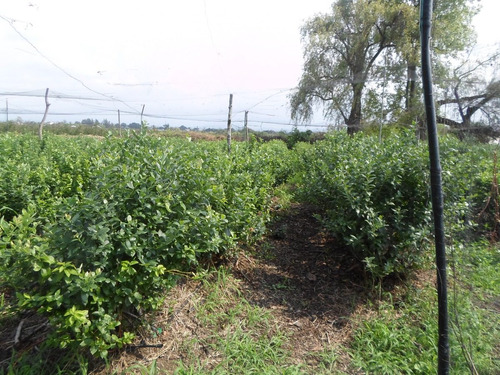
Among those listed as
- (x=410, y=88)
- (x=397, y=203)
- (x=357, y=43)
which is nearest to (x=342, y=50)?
(x=357, y=43)

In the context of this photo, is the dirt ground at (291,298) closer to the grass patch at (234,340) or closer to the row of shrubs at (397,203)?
the grass patch at (234,340)

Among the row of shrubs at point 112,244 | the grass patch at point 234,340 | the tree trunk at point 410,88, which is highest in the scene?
the tree trunk at point 410,88

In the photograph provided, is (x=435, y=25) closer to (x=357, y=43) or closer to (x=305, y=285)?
(x=357, y=43)

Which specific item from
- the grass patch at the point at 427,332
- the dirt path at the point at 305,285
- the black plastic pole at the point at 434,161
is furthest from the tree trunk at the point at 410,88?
the black plastic pole at the point at 434,161

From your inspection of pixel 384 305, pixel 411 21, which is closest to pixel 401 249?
pixel 384 305

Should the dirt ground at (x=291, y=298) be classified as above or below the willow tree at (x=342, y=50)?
below

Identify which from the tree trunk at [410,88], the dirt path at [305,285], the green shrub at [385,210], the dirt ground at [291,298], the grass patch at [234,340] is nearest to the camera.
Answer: the grass patch at [234,340]

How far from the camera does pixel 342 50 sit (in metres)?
18.4

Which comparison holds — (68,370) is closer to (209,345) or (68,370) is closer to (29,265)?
(29,265)

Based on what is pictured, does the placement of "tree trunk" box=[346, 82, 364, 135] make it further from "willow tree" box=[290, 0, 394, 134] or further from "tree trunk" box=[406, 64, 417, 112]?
"tree trunk" box=[406, 64, 417, 112]

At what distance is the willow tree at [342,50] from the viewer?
17.0 meters

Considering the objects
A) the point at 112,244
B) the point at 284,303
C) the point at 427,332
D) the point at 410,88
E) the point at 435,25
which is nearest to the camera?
the point at 112,244

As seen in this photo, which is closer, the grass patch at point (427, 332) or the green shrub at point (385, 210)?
the grass patch at point (427, 332)

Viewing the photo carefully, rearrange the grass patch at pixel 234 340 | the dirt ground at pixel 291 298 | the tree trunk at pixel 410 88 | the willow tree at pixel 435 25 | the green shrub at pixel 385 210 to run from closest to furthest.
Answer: the grass patch at pixel 234 340 < the dirt ground at pixel 291 298 < the green shrub at pixel 385 210 < the tree trunk at pixel 410 88 < the willow tree at pixel 435 25
